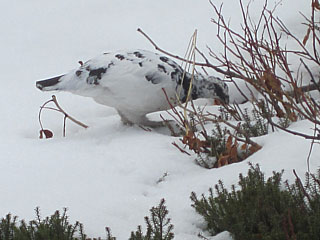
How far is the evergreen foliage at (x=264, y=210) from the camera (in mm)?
1959

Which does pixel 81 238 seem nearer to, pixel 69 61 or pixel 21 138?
pixel 21 138

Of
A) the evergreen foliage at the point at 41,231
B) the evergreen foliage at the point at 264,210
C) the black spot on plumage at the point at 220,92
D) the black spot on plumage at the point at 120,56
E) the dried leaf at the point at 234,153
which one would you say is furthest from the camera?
the black spot on plumage at the point at 220,92

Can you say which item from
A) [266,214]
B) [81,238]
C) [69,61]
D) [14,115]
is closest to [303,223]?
[266,214]

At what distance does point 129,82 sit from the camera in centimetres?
352

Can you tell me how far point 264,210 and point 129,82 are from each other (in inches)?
66.3

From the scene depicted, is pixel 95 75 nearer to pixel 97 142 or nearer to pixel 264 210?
pixel 97 142

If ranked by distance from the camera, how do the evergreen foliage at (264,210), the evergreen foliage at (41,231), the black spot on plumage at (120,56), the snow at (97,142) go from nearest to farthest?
the evergreen foliage at (264,210) → the evergreen foliage at (41,231) → the snow at (97,142) → the black spot on plumage at (120,56)

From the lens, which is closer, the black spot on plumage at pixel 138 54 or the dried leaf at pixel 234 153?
the dried leaf at pixel 234 153

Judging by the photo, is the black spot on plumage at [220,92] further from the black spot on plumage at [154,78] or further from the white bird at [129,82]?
the black spot on plumage at [154,78]

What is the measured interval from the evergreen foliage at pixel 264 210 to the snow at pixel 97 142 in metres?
0.14

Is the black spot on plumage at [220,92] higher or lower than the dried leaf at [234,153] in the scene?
higher

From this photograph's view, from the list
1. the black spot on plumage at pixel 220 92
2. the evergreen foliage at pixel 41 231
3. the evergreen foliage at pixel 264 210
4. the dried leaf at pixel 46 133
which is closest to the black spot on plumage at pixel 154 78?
the black spot on plumage at pixel 220 92

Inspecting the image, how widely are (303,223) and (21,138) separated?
7.88 feet

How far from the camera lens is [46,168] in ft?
10.0
